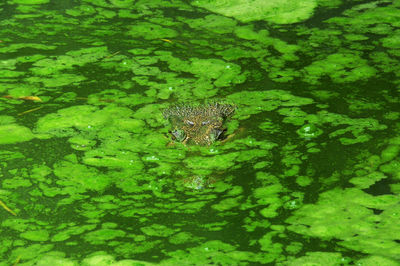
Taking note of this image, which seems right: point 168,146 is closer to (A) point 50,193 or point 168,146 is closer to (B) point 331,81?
(A) point 50,193

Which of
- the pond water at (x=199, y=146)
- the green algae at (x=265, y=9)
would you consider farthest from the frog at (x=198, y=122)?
the green algae at (x=265, y=9)

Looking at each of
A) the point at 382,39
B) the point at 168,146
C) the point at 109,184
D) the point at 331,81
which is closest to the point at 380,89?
the point at 331,81

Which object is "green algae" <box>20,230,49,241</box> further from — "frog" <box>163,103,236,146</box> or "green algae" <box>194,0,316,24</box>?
"green algae" <box>194,0,316,24</box>

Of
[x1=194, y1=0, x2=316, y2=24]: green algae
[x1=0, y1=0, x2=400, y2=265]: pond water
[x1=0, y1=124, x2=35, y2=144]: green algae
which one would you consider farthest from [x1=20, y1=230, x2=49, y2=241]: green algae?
[x1=194, y1=0, x2=316, y2=24]: green algae

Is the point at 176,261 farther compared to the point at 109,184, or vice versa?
the point at 109,184

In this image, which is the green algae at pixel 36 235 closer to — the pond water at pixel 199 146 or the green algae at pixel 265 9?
the pond water at pixel 199 146
